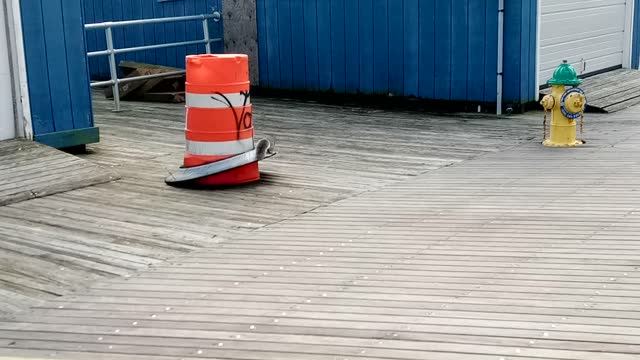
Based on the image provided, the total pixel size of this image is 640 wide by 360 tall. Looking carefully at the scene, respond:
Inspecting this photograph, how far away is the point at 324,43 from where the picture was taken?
38.9ft

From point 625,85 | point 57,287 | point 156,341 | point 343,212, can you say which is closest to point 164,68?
point 625,85

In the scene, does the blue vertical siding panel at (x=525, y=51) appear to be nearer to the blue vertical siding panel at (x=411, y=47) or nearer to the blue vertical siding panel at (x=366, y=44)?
the blue vertical siding panel at (x=411, y=47)

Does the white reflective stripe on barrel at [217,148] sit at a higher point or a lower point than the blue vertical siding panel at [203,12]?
lower

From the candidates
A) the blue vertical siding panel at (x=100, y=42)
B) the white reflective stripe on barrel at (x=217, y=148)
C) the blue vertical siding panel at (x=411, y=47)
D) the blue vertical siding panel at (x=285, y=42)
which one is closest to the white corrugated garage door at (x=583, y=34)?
the blue vertical siding panel at (x=411, y=47)

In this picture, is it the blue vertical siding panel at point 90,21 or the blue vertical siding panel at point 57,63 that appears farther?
the blue vertical siding panel at point 90,21

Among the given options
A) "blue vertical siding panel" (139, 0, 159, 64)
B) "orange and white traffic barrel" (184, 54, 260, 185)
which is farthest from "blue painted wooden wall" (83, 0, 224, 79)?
"orange and white traffic barrel" (184, 54, 260, 185)

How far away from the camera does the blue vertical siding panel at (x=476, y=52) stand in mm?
10648

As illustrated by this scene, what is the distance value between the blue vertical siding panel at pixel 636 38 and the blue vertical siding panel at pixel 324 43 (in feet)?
15.2

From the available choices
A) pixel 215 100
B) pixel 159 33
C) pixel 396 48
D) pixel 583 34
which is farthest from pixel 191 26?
pixel 215 100

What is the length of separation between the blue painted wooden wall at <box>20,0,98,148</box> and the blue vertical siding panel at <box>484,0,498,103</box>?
4550 mm

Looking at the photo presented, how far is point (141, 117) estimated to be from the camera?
1069cm

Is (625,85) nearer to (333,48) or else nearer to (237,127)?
(333,48)

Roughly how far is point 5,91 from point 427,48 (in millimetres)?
5076

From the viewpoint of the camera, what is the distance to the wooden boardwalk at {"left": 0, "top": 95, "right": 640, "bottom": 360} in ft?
12.5
